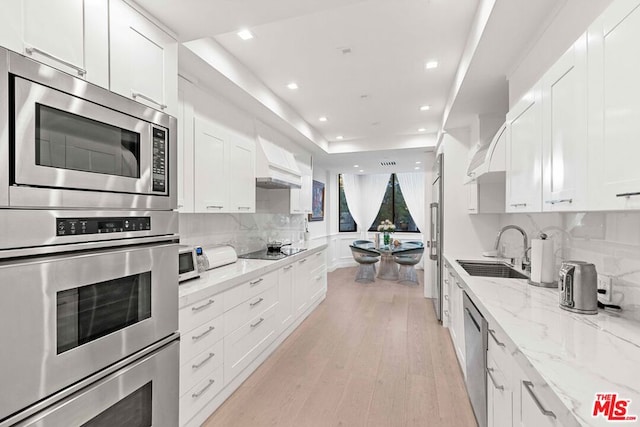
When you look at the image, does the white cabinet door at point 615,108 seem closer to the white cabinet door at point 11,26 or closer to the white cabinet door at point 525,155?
the white cabinet door at point 525,155

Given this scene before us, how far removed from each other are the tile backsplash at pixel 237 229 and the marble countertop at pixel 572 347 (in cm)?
232

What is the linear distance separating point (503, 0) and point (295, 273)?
3092 millimetres

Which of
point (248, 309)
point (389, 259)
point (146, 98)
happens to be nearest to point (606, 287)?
point (248, 309)

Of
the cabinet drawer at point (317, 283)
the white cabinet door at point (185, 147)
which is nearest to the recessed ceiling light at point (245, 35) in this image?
the white cabinet door at point (185, 147)

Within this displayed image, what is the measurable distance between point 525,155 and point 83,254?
89.3 inches

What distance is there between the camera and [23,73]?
3.10ft

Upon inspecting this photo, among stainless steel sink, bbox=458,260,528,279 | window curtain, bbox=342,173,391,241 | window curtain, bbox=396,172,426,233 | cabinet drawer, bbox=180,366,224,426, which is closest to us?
cabinet drawer, bbox=180,366,224,426

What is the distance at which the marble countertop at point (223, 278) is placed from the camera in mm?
1859

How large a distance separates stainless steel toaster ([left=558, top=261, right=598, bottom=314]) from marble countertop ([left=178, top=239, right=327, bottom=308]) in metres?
2.03

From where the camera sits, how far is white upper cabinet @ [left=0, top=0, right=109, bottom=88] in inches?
38.1

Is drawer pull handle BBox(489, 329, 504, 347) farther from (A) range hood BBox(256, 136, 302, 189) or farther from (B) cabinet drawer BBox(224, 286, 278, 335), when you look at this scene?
(A) range hood BBox(256, 136, 302, 189)

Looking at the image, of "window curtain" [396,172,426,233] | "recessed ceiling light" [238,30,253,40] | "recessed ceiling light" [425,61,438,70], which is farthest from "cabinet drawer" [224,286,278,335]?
"window curtain" [396,172,426,233]

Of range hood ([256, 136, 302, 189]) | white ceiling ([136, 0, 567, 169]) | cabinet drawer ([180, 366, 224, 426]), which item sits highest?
white ceiling ([136, 0, 567, 169])

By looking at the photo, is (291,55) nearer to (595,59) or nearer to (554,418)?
(595,59)
